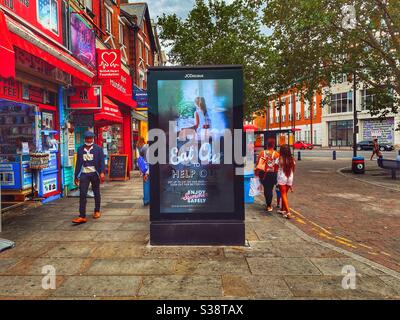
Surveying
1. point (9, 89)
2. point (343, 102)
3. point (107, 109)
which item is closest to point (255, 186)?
point (107, 109)

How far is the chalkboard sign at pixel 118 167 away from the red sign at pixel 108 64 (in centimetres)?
385

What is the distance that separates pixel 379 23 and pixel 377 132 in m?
37.2

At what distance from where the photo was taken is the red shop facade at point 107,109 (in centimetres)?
1026

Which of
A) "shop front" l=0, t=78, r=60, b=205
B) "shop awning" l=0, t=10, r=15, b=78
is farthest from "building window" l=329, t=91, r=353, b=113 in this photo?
"shop awning" l=0, t=10, r=15, b=78

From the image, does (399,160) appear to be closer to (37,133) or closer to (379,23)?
(379,23)

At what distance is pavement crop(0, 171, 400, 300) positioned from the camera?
3.67 meters

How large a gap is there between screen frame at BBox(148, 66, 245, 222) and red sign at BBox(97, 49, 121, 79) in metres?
6.78

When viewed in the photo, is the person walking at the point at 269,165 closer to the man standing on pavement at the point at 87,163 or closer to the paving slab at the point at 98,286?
the man standing on pavement at the point at 87,163

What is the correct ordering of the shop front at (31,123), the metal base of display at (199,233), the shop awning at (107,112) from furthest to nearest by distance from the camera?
1. the shop awning at (107,112)
2. the shop front at (31,123)
3. the metal base of display at (199,233)

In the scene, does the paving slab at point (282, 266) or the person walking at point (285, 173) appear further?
the person walking at point (285, 173)

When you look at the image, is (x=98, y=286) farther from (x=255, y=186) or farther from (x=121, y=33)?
(x=121, y=33)

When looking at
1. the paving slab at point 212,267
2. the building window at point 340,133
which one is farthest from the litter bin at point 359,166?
the building window at point 340,133

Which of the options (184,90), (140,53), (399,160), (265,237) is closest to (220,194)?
(265,237)

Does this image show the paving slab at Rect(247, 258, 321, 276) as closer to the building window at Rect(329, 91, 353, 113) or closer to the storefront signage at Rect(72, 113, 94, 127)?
the storefront signage at Rect(72, 113, 94, 127)
